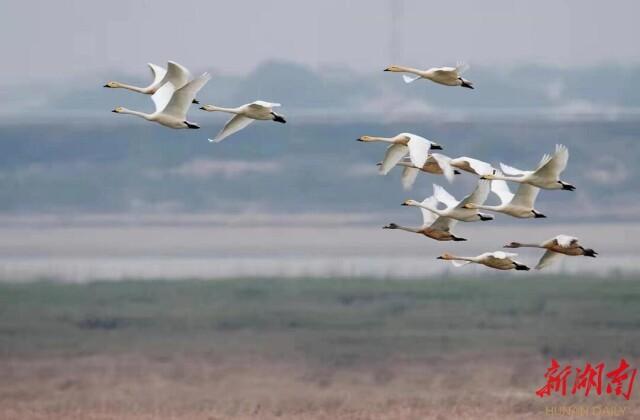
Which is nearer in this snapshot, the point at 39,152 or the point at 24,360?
→ the point at 24,360

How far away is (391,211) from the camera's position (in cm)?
3206

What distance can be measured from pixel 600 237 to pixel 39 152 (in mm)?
9413

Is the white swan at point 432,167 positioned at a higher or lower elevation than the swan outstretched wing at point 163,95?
lower

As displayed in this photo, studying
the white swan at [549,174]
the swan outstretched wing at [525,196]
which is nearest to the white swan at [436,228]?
the swan outstretched wing at [525,196]

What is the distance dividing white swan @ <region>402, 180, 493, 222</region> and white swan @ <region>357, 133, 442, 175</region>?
1.59 feet

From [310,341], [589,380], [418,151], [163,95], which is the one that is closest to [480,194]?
[418,151]

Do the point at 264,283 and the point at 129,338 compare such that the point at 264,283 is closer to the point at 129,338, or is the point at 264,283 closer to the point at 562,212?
the point at 129,338

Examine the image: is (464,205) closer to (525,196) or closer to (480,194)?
(480,194)

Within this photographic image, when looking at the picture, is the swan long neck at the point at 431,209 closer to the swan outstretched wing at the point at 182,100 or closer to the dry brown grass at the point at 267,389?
the swan outstretched wing at the point at 182,100

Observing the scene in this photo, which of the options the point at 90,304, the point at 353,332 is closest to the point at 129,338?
the point at 90,304

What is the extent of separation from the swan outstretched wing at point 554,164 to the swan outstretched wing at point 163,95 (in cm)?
301

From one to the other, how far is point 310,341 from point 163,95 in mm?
13857

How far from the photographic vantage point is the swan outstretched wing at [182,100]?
1520 cm

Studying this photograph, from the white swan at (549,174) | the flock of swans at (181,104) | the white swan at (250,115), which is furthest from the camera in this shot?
the flock of swans at (181,104)
